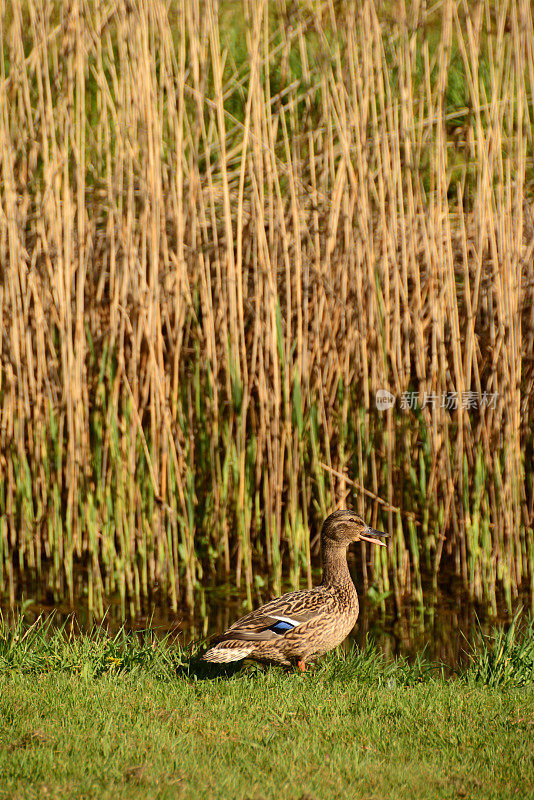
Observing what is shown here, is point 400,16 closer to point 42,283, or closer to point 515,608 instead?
point 42,283

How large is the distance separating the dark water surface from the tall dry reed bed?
0.29ft

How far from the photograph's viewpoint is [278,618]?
294 centimetres

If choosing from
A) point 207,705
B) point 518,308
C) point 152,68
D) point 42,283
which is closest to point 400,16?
point 152,68

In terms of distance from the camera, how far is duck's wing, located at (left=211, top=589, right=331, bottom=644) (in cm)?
289

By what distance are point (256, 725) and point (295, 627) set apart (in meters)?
0.46

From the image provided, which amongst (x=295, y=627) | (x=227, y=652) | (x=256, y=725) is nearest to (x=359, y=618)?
(x=295, y=627)

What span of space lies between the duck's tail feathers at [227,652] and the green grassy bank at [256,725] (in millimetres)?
100

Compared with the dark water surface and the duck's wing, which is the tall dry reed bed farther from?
the duck's wing

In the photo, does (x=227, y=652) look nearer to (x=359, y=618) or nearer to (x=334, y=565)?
(x=334, y=565)

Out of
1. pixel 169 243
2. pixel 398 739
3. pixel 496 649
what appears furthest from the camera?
pixel 169 243

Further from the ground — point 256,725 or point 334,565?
point 334,565

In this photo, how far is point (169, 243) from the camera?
14.2ft

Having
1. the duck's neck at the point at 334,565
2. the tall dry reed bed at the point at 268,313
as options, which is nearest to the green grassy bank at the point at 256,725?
the duck's neck at the point at 334,565

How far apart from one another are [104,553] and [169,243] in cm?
151
